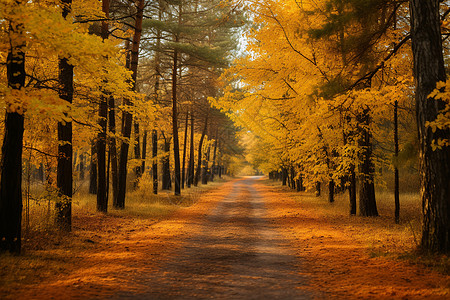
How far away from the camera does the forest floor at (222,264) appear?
194 inches

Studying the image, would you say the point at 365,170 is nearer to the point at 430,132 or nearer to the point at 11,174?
the point at 430,132

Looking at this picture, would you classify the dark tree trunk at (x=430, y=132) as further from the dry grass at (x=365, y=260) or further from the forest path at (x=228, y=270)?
the forest path at (x=228, y=270)

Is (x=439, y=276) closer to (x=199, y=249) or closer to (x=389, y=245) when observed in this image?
(x=389, y=245)

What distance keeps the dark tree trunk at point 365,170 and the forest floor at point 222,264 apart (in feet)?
5.43

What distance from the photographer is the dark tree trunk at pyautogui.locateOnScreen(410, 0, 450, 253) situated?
6391mm

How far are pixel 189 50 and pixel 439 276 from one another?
55.3ft

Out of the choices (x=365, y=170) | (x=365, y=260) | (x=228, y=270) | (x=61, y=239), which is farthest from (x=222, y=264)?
(x=365, y=170)

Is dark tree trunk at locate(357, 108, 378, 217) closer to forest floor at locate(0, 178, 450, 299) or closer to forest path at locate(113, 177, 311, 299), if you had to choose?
forest floor at locate(0, 178, 450, 299)

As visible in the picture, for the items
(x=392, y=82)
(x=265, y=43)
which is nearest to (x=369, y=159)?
(x=392, y=82)

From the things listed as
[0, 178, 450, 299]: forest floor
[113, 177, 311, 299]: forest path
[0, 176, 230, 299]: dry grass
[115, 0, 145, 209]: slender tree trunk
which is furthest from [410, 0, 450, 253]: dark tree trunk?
[115, 0, 145, 209]: slender tree trunk

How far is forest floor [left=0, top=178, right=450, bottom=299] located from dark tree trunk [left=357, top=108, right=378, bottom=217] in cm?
165

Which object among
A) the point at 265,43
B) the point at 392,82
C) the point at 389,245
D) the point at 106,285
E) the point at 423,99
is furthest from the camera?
the point at 265,43

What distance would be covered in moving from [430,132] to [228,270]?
4.87 m

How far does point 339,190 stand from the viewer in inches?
909
